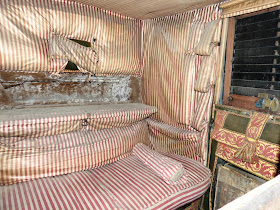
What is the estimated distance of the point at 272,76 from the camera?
7.52 feet

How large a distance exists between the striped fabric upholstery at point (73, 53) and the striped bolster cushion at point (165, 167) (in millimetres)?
1506

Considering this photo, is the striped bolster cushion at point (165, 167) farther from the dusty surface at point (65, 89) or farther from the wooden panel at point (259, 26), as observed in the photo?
the wooden panel at point (259, 26)

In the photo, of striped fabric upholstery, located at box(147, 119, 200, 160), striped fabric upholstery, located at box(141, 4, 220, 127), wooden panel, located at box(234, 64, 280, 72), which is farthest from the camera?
striped fabric upholstery, located at box(147, 119, 200, 160)

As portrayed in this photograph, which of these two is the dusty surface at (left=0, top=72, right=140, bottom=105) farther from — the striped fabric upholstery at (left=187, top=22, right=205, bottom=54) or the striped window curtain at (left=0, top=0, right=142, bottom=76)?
the striped fabric upholstery at (left=187, top=22, right=205, bottom=54)

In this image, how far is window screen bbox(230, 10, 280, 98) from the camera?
225 cm

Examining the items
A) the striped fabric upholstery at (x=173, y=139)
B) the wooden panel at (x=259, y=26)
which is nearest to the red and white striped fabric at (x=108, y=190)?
the striped fabric upholstery at (x=173, y=139)

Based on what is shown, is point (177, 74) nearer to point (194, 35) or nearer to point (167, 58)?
point (167, 58)

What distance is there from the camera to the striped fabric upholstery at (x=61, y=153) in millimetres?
2229

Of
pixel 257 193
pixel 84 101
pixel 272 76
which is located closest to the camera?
pixel 257 193

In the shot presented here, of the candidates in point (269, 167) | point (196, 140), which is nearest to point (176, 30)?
point (196, 140)

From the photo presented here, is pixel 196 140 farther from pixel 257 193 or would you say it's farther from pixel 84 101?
pixel 257 193

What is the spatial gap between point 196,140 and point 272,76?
4.12 ft

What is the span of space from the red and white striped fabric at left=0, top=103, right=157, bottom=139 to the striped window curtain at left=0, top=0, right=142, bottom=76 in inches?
22.7

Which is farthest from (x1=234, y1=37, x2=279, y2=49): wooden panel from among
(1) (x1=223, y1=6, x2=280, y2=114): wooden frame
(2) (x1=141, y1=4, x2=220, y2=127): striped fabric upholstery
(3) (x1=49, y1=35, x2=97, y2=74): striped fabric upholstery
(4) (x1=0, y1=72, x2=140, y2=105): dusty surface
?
(3) (x1=49, y1=35, x2=97, y2=74): striped fabric upholstery
